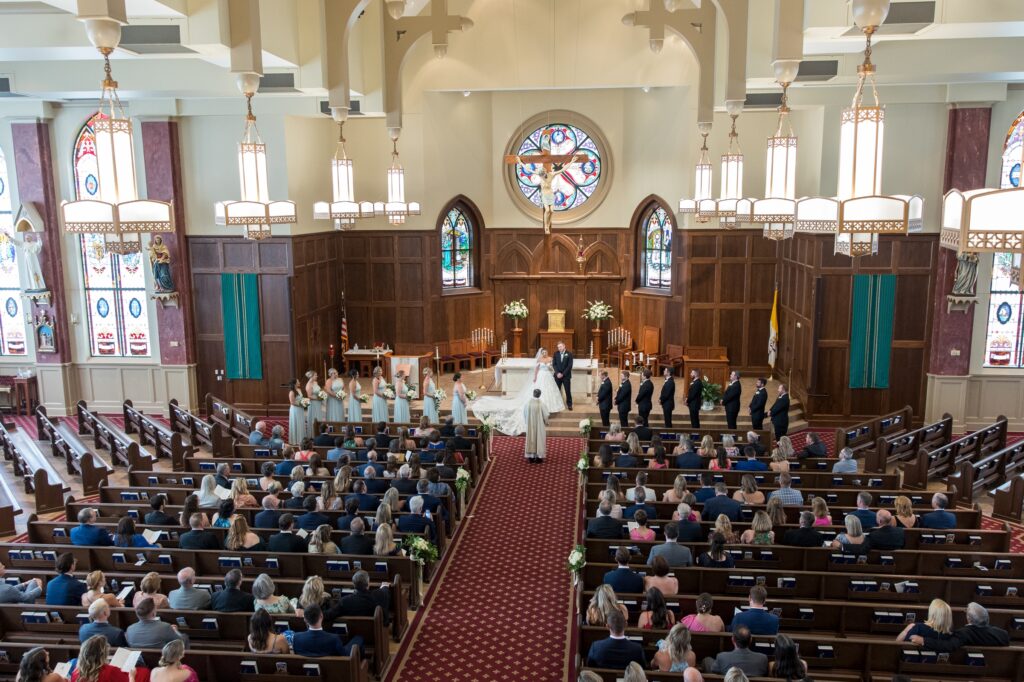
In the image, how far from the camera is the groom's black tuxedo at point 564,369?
1812cm

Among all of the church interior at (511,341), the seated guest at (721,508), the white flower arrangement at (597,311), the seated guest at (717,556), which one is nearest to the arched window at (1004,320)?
the church interior at (511,341)

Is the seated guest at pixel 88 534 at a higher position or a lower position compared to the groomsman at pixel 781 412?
lower

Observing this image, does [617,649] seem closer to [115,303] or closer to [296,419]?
[296,419]

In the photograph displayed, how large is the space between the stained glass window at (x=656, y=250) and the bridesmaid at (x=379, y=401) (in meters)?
9.54

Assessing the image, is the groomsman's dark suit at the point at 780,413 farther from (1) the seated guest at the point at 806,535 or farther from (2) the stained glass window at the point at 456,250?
(2) the stained glass window at the point at 456,250

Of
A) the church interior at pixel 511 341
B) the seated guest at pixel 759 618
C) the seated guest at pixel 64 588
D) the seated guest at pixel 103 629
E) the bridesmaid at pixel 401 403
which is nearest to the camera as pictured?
the seated guest at pixel 103 629

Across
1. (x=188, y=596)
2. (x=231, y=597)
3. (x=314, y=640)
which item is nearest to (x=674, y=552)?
(x=314, y=640)

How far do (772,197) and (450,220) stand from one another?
16.3 metres

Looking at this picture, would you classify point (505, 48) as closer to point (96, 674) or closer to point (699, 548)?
point (699, 548)

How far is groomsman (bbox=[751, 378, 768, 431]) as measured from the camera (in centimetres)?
1552

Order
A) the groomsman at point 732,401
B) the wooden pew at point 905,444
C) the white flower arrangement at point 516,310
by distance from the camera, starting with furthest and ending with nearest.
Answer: the white flower arrangement at point 516,310
the groomsman at point 732,401
the wooden pew at point 905,444

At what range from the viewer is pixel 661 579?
8.02 m

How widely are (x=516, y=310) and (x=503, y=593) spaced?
13.9m

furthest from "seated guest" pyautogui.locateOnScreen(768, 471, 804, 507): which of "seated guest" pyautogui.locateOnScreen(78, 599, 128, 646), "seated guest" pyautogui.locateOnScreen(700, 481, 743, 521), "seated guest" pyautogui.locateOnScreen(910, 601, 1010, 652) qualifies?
"seated guest" pyautogui.locateOnScreen(78, 599, 128, 646)
